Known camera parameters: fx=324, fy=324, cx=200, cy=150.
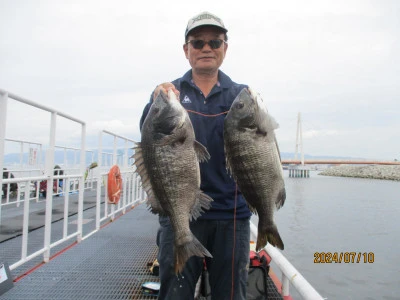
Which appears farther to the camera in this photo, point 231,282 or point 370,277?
point 370,277

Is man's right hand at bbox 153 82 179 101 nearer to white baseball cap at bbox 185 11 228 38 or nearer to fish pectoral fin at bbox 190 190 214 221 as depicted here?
→ white baseball cap at bbox 185 11 228 38

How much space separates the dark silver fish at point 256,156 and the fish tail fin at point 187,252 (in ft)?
1.44

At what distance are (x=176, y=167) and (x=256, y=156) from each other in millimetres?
590

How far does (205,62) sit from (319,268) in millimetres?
12103

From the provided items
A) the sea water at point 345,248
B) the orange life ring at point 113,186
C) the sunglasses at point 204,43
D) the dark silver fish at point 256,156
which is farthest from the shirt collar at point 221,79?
the sea water at point 345,248

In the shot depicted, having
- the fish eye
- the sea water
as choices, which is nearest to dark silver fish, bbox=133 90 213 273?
the fish eye

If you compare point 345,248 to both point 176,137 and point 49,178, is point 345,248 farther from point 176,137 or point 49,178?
point 176,137

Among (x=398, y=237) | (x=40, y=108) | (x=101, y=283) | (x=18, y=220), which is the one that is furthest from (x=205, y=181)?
(x=398, y=237)

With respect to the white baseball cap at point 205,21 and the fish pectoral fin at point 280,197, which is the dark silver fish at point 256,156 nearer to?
the fish pectoral fin at point 280,197

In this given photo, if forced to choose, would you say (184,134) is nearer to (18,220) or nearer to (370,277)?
(18,220)

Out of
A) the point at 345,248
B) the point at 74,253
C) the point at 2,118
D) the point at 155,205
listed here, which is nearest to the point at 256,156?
the point at 155,205

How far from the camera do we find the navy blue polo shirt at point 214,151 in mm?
2670

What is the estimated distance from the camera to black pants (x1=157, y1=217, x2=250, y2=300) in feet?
8.71

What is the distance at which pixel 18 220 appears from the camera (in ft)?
28.6
